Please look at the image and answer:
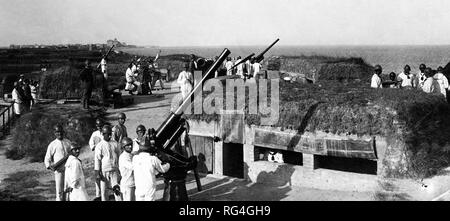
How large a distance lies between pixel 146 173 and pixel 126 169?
839 mm

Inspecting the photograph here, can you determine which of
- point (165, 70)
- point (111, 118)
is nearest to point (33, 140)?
point (111, 118)

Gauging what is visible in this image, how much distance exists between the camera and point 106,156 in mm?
10086

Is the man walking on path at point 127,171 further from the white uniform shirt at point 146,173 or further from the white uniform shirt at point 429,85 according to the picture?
the white uniform shirt at point 429,85

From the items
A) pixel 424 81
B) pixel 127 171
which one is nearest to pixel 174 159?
pixel 127 171

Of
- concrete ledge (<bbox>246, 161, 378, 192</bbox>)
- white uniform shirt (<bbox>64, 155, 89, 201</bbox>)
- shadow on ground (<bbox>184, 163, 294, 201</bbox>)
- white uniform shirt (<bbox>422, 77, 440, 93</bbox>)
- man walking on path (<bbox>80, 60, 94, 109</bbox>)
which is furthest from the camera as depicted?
man walking on path (<bbox>80, 60, 94, 109</bbox>)

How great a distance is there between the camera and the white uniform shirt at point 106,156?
1005 centimetres

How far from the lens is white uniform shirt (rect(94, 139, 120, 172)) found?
1005cm

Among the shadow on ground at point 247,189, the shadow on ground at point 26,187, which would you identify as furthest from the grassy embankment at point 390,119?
the shadow on ground at point 26,187

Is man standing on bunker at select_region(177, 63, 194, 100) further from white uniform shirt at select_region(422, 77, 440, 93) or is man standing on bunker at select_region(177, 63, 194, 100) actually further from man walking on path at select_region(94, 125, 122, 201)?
white uniform shirt at select_region(422, 77, 440, 93)

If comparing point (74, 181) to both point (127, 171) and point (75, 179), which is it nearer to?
point (75, 179)

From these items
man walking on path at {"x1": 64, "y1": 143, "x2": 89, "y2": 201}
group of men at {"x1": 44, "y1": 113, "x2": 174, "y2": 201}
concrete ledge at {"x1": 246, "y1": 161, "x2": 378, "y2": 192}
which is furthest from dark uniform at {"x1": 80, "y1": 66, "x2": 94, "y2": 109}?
man walking on path at {"x1": 64, "y1": 143, "x2": 89, "y2": 201}

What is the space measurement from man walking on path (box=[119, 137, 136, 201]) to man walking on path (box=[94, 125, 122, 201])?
0.45m

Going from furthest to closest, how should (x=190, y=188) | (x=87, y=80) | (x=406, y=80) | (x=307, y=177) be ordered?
(x=87, y=80)
(x=406, y=80)
(x=307, y=177)
(x=190, y=188)
